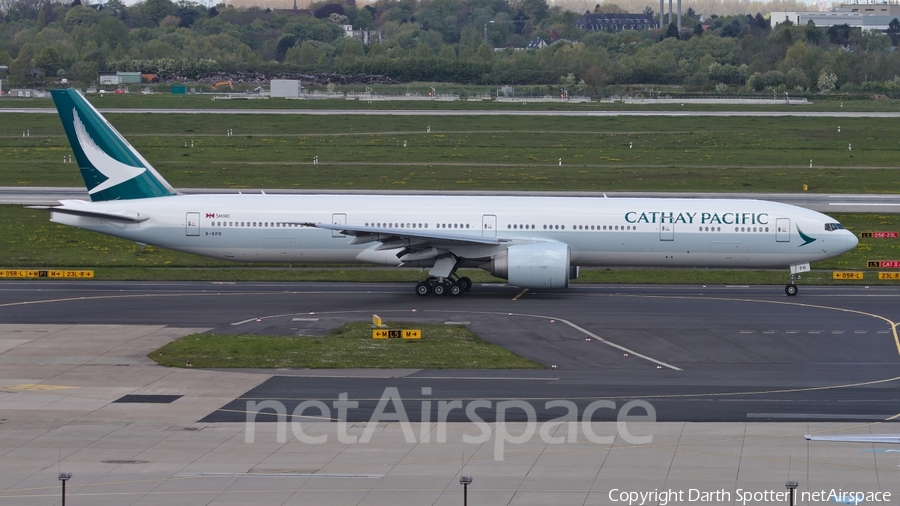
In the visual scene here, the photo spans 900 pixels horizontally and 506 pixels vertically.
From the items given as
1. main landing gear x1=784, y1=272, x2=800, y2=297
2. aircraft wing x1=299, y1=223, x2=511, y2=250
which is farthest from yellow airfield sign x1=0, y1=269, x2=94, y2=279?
main landing gear x1=784, y1=272, x2=800, y2=297

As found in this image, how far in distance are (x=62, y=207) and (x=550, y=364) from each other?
22114 mm

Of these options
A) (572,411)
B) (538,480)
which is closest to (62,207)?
(572,411)

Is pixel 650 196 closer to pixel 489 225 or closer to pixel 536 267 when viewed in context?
pixel 489 225

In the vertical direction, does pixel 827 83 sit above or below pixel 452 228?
above

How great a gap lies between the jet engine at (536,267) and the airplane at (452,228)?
0.89m

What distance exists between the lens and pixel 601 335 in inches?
1391

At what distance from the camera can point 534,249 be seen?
41688 millimetres

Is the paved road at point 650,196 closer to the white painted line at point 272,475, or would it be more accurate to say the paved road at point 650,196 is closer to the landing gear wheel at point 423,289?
the landing gear wheel at point 423,289

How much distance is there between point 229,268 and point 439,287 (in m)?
11.5

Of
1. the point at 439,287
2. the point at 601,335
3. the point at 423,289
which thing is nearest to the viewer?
the point at 601,335

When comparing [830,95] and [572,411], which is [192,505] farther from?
[830,95]

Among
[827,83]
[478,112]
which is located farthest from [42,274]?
[827,83]

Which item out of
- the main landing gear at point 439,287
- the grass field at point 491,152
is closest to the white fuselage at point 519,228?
the main landing gear at point 439,287

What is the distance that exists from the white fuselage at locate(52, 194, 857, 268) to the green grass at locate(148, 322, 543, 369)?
887 cm
